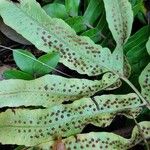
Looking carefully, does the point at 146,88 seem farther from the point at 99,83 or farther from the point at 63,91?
the point at 63,91

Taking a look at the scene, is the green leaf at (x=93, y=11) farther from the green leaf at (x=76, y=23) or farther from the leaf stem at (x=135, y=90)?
the leaf stem at (x=135, y=90)

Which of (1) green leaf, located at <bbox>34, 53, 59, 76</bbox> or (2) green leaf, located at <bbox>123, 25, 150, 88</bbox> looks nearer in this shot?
(1) green leaf, located at <bbox>34, 53, 59, 76</bbox>

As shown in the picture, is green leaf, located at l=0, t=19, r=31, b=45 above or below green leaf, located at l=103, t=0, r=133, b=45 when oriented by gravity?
below

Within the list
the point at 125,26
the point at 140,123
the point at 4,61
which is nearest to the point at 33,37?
the point at 4,61

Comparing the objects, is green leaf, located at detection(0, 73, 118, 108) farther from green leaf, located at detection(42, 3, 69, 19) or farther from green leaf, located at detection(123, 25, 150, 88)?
green leaf, located at detection(42, 3, 69, 19)

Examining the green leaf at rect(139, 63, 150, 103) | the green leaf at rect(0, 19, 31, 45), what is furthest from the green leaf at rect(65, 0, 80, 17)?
the green leaf at rect(139, 63, 150, 103)

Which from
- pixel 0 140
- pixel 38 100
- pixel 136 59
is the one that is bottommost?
pixel 0 140

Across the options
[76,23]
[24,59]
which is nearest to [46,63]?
[24,59]
